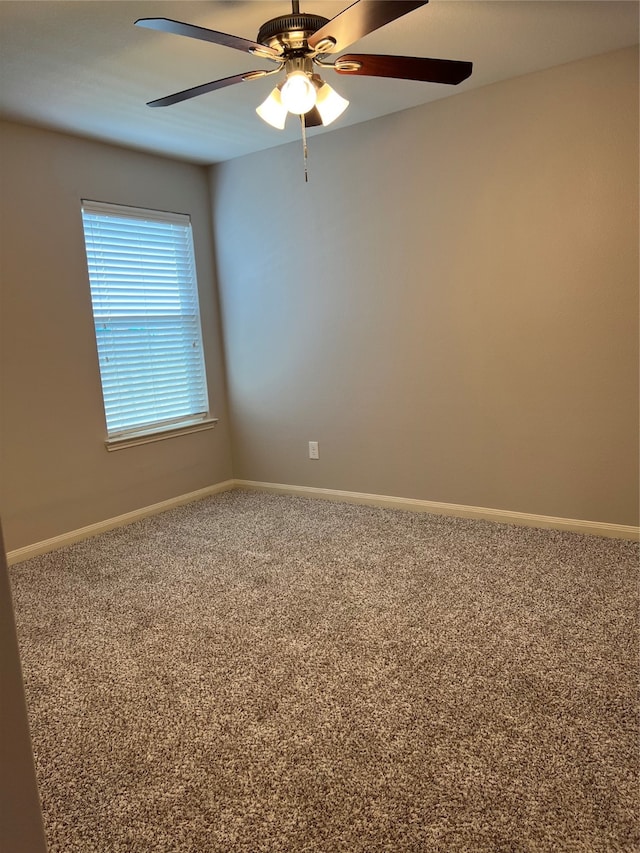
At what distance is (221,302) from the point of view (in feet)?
14.7

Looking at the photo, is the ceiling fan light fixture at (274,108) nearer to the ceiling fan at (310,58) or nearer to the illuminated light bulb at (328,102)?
the ceiling fan at (310,58)

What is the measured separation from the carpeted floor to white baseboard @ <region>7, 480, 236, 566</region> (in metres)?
0.11

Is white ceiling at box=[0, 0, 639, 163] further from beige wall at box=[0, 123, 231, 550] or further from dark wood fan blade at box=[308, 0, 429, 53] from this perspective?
dark wood fan blade at box=[308, 0, 429, 53]

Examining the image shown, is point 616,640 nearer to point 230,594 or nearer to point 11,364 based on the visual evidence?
point 230,594

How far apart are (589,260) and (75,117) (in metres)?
2.83

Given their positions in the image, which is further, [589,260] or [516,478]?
[516,478]

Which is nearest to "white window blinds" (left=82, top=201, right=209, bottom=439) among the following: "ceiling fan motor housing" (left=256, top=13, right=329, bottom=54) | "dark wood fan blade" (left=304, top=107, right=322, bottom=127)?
"dark wood fan blade" (left=304, top=107, right=322, bottom=127)

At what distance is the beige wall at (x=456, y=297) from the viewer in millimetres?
2986

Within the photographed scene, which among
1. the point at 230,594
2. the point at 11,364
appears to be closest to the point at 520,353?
the point at 230,594

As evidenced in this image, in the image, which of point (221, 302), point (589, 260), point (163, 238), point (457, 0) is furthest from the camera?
point (221, 302)

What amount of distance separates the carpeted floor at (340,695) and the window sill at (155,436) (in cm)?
79

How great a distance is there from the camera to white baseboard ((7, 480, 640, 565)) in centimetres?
322

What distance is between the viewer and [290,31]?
→ 1.91 metres

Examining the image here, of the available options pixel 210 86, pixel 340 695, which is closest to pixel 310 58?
pixel 210 86
